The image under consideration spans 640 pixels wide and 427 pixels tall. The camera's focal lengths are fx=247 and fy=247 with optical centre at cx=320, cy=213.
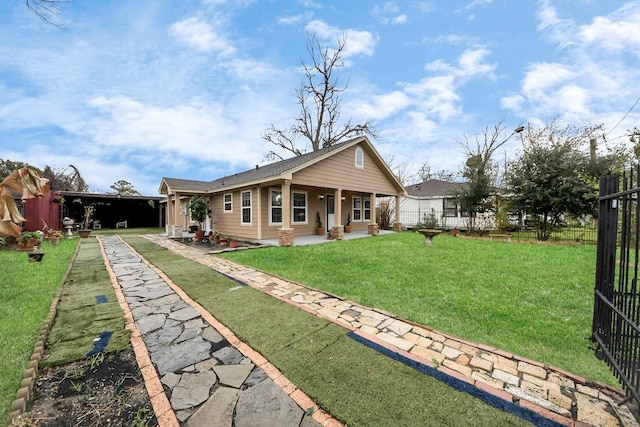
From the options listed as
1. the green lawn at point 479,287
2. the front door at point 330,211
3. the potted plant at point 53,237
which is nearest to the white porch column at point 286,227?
the green lawn at point 479,287

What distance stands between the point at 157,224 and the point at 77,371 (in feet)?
79.4

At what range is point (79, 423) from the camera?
1.76 metres

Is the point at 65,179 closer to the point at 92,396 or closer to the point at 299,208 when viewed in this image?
the point at 299,208

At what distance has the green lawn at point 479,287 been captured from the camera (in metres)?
2.95

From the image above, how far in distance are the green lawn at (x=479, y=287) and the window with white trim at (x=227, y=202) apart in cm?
496

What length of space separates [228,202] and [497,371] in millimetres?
12368

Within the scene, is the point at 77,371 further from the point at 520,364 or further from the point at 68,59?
the point at 68,59

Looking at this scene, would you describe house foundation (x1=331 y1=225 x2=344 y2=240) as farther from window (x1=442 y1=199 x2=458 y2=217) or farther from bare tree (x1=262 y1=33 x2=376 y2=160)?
bare tree (x1=262 y1=33 x2=376 y2=160)

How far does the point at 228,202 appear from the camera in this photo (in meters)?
12.7

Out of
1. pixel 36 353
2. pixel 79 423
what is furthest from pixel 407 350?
pixel 36 353

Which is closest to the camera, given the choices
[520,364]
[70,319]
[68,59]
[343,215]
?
[520,364]

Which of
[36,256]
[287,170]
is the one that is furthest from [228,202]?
[36,256]

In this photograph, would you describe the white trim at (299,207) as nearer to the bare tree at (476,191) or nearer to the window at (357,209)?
the window at (357,209)

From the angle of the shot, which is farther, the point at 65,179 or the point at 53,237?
the point at 65,179
